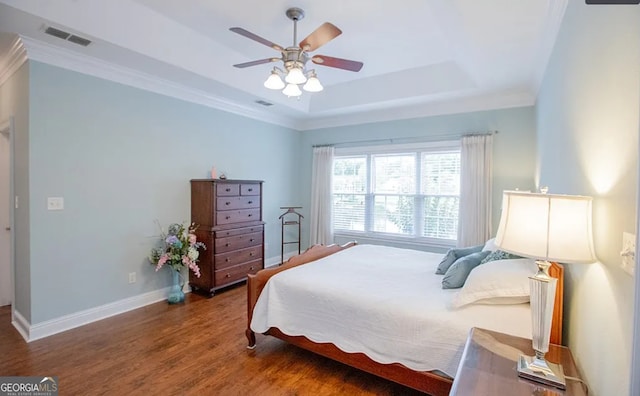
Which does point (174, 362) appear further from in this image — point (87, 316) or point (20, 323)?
point (20, 323)

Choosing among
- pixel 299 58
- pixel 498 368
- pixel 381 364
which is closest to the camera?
pixel 498 368

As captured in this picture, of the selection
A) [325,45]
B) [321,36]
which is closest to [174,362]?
[321,36]

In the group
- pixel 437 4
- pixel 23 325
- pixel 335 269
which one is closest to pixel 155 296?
pixel 23 325

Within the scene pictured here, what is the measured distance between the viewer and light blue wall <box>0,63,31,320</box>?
2801 mm

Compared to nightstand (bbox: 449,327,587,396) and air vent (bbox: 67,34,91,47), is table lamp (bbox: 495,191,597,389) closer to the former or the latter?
nightstand (bbox: 449,327,587,396)

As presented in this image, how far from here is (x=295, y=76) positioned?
97.7 inches

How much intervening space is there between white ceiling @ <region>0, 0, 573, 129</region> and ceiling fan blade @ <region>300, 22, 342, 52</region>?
1.80 ft

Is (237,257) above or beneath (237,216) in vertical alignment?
beneath

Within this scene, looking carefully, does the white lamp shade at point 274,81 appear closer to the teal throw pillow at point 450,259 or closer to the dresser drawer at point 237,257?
the teal throw pillow at point 450,259

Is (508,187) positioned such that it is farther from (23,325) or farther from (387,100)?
(23,325)

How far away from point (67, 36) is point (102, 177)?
51.9 inches

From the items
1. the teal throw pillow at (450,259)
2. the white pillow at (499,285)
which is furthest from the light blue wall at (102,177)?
the white pillow at (499,285)

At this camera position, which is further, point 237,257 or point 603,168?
point 237,257

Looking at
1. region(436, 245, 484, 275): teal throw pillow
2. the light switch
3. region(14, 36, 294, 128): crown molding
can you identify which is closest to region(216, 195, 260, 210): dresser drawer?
region(14, 36, 294, 128): crown molding
